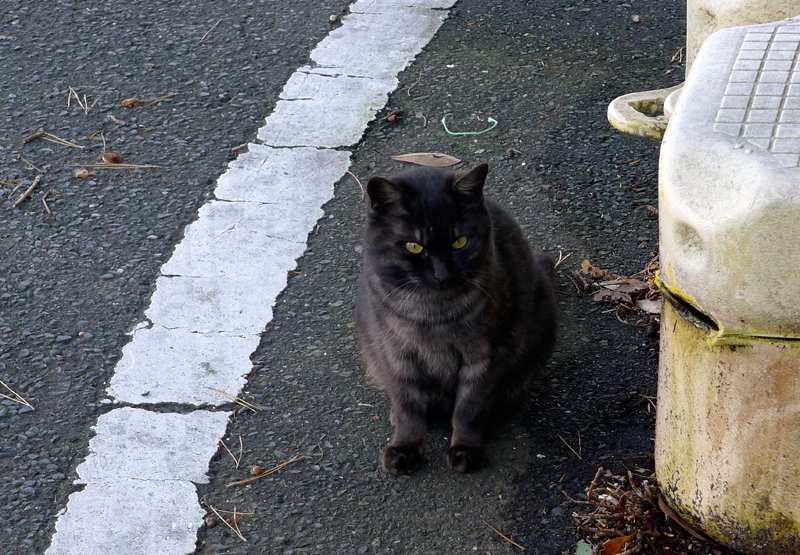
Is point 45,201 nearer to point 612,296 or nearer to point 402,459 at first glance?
point 402,459

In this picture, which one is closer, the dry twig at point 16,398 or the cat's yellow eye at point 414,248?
the cat's yellow eye at point 414,248

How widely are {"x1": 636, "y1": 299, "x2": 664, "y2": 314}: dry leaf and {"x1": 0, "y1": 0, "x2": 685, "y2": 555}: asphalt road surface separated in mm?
90

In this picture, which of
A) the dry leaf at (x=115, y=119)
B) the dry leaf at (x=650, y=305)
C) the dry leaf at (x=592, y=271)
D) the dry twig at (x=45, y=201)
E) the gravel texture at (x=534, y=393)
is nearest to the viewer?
the gravel texture at (x=534, y=393)

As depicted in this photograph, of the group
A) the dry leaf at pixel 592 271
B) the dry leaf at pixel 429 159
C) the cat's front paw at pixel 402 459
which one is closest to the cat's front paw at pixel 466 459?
the cat's front paw at pixel 402 459

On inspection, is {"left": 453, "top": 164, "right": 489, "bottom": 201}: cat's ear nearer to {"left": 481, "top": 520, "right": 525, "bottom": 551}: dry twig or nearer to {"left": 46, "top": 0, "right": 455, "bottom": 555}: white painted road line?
{"left": 481, "top": 520, "right": 525, "bottom": 551}: dry twig

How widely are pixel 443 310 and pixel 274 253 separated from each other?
129 centimetres

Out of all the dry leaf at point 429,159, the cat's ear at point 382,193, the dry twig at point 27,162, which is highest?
the cat's ear at point 382,193

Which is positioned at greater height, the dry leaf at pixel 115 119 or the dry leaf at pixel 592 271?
the dry leaf at pixel 115 119

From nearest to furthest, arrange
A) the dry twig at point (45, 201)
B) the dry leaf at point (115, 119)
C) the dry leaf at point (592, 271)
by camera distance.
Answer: the dry leaf at point (592, 271) < the dry twig at point (45, 201) < the dry leaf at point (115, 119)

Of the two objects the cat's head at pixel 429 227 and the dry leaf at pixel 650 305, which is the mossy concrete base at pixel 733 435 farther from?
the dry leaf at pixel 650 305

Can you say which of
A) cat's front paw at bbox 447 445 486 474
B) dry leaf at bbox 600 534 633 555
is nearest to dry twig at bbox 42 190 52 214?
cat's front paw at bbox 447 445 486 474

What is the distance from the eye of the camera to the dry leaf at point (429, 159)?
4.22 metres

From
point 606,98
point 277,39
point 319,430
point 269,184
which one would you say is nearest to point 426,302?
point 319,430

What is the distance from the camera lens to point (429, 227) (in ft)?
8.48
